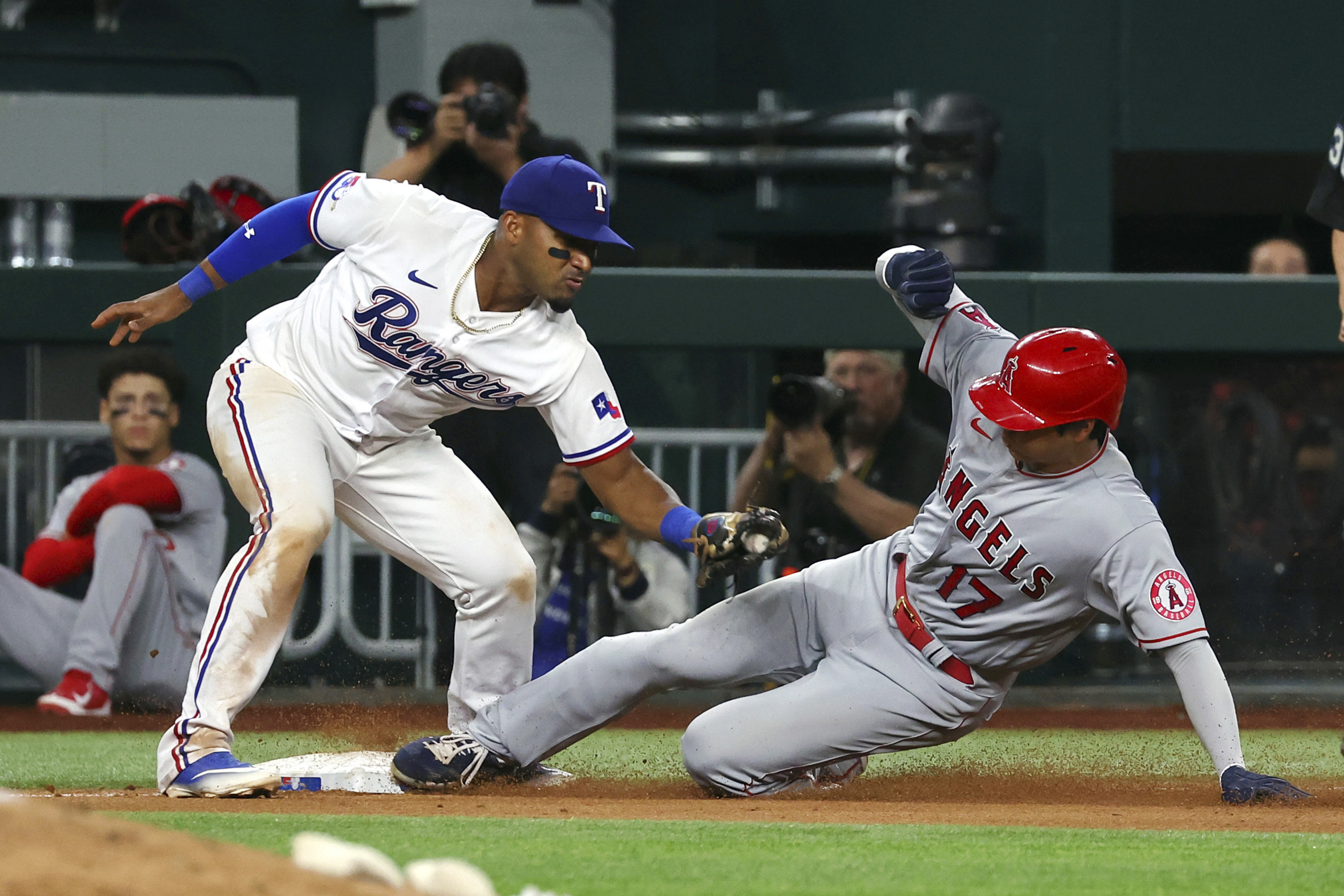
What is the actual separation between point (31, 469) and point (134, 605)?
2.97 feet

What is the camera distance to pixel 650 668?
4.20 metres

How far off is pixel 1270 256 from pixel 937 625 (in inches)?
157

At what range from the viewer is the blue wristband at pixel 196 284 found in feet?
14.4

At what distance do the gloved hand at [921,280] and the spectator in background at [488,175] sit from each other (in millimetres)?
2181

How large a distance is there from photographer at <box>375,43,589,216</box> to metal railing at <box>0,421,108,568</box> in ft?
5.24

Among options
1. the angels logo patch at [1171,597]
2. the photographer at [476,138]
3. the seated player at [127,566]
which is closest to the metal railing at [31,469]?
the seated player at [127,566]

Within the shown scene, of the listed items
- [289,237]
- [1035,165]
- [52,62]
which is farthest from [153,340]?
[1035,165]

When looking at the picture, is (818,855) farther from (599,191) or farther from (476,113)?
(476,113)

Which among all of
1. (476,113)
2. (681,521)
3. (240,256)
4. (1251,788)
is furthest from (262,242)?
(1251,788)

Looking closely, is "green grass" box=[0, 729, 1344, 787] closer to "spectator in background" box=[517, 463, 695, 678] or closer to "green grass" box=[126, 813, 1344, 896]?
"spectator in background" box=[517, 463, 695, 678]

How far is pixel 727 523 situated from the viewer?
380 centimetres

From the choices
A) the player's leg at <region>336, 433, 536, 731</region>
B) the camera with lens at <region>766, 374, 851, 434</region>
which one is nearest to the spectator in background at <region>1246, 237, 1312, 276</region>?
the camera with lens at <region>766, 374, 851, 434</region>

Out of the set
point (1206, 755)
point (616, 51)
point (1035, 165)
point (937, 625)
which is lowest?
point (1206, 755)

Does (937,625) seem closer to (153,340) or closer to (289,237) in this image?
(289,237)
